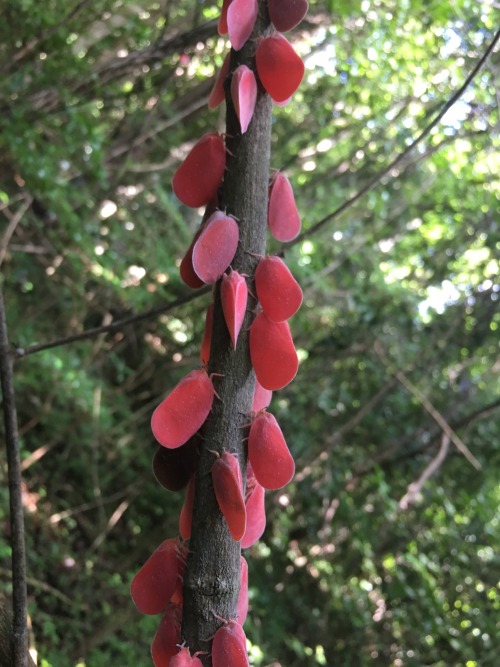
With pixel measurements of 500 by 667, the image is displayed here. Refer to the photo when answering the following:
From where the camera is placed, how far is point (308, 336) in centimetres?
264

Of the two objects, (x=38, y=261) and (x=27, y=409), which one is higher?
(x=38, y=261)

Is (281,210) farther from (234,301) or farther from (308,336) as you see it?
(308,336)

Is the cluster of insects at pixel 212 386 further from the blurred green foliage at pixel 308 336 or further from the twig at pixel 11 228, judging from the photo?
the twig at pixel 11 228

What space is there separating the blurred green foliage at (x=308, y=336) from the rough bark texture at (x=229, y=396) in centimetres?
136

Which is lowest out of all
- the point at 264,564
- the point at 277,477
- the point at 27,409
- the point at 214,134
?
the point at 264,564

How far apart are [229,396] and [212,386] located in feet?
0.05

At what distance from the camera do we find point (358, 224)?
293 centimetres

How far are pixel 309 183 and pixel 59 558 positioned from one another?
7.30 ft

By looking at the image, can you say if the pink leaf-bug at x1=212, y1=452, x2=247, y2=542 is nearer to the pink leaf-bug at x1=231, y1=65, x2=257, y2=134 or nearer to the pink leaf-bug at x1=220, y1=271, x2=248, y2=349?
the pink leaf-bug at x1=220, y1=271, x2=248, y2=349

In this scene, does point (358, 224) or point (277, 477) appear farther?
point (358, 224)

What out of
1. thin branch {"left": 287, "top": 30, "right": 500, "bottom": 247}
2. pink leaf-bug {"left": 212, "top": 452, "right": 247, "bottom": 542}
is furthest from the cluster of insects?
thin branch {"left": 287, "top": 30, "right": 500, "bottom": 247}

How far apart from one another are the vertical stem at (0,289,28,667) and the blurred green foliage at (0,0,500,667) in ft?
4.04

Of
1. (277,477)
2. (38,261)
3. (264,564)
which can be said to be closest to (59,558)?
(264,564)

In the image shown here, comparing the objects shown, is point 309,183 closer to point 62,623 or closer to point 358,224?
point 358,224
